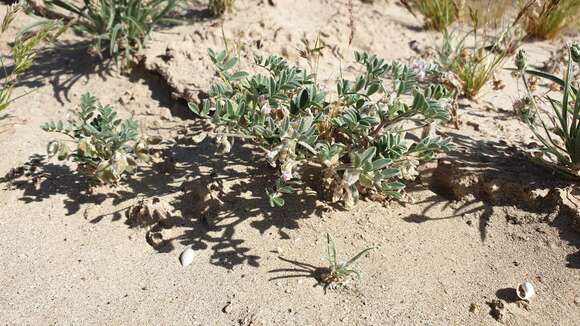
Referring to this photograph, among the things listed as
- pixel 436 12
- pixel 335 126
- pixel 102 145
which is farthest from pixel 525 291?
pixel 436 12

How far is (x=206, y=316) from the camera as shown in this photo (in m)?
2.05

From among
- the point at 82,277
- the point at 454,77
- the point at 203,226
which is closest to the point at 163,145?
the point at 203,226

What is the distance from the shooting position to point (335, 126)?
2385mm

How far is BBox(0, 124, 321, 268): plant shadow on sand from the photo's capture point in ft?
7.67

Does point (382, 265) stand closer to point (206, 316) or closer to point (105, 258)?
point (206, 316)

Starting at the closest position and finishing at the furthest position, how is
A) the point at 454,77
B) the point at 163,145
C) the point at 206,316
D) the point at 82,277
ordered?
the point at 206,316 < the point at 82,277 < the point at 163,145 < the point at 454,77

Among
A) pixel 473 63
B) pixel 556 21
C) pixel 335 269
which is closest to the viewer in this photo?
pixel 335 269

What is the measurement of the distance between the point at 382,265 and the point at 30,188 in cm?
163

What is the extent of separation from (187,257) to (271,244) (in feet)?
1.14

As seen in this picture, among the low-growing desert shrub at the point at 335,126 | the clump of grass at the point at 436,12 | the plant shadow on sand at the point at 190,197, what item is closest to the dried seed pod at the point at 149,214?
the plant shadow on sand at the point at 190,197

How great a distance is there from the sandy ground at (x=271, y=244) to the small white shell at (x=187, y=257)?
0.02m

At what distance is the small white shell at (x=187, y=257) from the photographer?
2.24m

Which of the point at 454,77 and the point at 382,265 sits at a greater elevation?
the point at 454,77

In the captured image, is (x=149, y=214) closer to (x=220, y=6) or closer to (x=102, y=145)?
(x=102, y=145)
